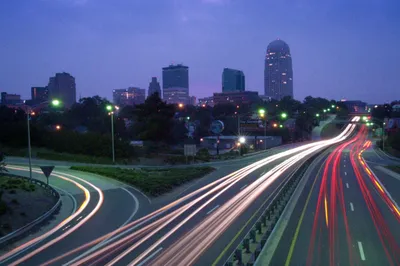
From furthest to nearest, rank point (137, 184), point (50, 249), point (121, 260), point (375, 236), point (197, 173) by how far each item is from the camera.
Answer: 1. point (197, 173)
2. point (137, 184)
3. point (375, 236)
4. point (50, 249)
5. point (121, 260)

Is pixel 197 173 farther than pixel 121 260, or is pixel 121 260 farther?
pixel 197 173

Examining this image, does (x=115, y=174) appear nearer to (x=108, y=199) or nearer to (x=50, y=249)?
(x=108, y=199)

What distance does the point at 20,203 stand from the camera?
2162 centimetres

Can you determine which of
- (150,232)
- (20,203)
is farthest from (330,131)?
(150,232)

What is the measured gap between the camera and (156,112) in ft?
227

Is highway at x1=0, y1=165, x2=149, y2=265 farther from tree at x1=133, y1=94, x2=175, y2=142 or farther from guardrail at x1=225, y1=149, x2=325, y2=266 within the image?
tree at x1=133, y1=94, x2=175, y2=142

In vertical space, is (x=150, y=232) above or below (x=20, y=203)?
below

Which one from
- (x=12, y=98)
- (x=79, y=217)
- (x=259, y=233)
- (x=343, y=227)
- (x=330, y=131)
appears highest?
(x=12, y=98)

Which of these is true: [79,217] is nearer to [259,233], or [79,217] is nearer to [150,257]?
[150,257]

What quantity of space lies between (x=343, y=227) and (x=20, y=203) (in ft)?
54.8

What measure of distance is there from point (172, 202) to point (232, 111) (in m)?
130

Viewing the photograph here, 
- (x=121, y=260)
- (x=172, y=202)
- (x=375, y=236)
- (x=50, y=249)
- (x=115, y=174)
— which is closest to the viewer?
(x=121, y=260)

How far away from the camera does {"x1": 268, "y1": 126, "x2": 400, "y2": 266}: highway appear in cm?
1350

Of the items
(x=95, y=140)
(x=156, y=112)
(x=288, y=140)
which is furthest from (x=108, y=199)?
(x=288, y=140)
